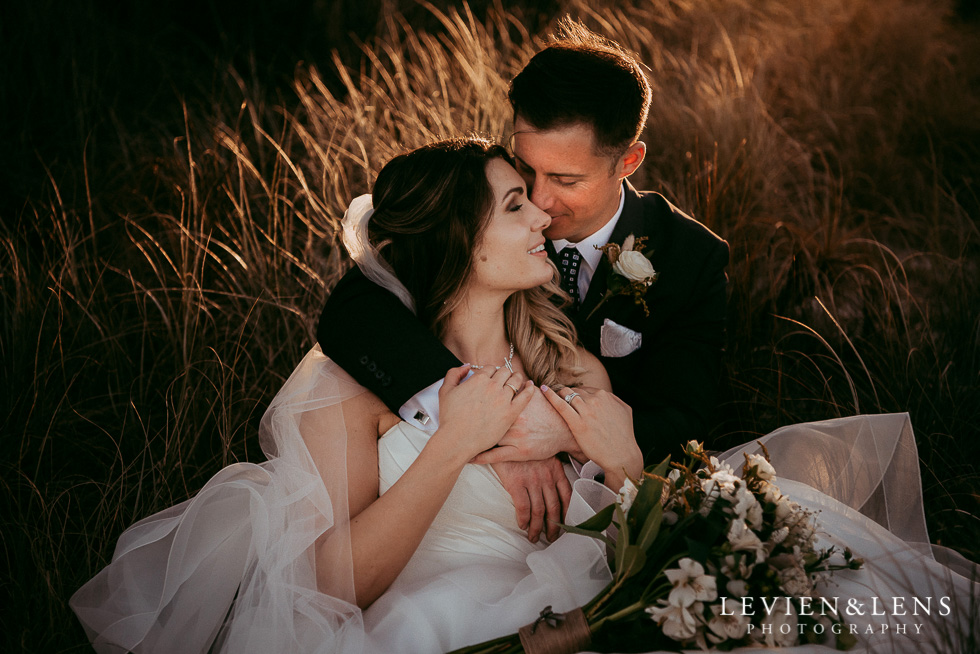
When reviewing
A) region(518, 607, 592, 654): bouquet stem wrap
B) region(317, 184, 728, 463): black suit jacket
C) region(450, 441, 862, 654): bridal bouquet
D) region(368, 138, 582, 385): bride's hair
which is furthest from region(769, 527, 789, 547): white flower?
region(368, 138, 582, 385): bride's hair

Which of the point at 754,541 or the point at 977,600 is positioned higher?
the point at 754,541

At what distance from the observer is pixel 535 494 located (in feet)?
8.71

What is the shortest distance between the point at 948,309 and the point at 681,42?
462 centimetres

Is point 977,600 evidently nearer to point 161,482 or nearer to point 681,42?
point 161,482

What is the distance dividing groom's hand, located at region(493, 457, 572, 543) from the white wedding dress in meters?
0.06

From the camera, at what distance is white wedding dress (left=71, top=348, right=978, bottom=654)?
222 centimetres

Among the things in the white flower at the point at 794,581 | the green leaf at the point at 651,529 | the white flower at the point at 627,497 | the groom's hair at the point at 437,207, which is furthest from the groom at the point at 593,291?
the white flower at the point at 794,581

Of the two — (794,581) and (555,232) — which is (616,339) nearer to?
(555,232)

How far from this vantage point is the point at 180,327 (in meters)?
3.76

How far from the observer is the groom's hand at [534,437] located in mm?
2615

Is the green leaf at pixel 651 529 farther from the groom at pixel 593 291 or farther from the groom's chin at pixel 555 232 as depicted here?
the groom's chin at pixel 555 232

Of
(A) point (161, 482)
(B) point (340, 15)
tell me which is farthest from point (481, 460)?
(B) point (340, 15)

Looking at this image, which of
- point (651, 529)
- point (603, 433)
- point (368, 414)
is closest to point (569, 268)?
point (603, 433)

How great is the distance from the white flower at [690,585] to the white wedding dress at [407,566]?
0.36m
